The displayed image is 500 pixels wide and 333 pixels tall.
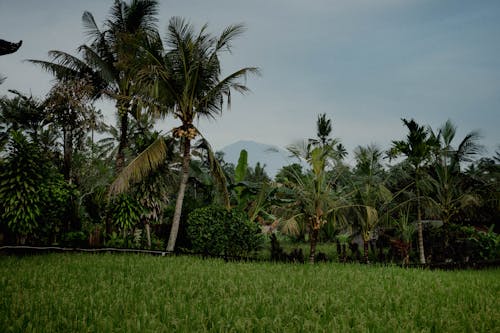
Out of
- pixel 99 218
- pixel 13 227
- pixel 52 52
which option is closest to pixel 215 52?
A: pixel 52 52

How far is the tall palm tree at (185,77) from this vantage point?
38.6 ft

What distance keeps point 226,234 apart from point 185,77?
4.97m

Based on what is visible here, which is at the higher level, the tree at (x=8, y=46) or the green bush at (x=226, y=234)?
the tree at (x=8, y=46)

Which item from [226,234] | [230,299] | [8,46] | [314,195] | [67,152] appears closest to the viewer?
[230,299]

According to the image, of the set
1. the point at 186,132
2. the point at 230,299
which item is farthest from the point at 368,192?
the point at 230,299

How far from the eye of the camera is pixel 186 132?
12070 millimetres

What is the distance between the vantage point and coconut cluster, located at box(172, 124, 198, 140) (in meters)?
12.0

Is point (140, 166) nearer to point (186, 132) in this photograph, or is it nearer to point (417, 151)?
point (186, 132)

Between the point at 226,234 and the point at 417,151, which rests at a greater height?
the point at 417,151

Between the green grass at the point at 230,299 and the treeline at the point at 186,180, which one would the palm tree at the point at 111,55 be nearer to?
the treeline at the point at 186,180

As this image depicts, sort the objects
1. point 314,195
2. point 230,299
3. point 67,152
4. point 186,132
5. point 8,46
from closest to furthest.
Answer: point 230,299 < point 8,46 < point 314,195 < point 186,132 < point 67,152

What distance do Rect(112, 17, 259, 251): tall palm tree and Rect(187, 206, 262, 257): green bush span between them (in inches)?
32.6

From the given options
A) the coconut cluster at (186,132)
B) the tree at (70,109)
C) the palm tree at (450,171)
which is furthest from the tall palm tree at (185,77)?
the palm tree at (450,171)

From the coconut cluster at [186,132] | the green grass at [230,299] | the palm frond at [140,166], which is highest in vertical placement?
the coconut cluster at [186,132]
